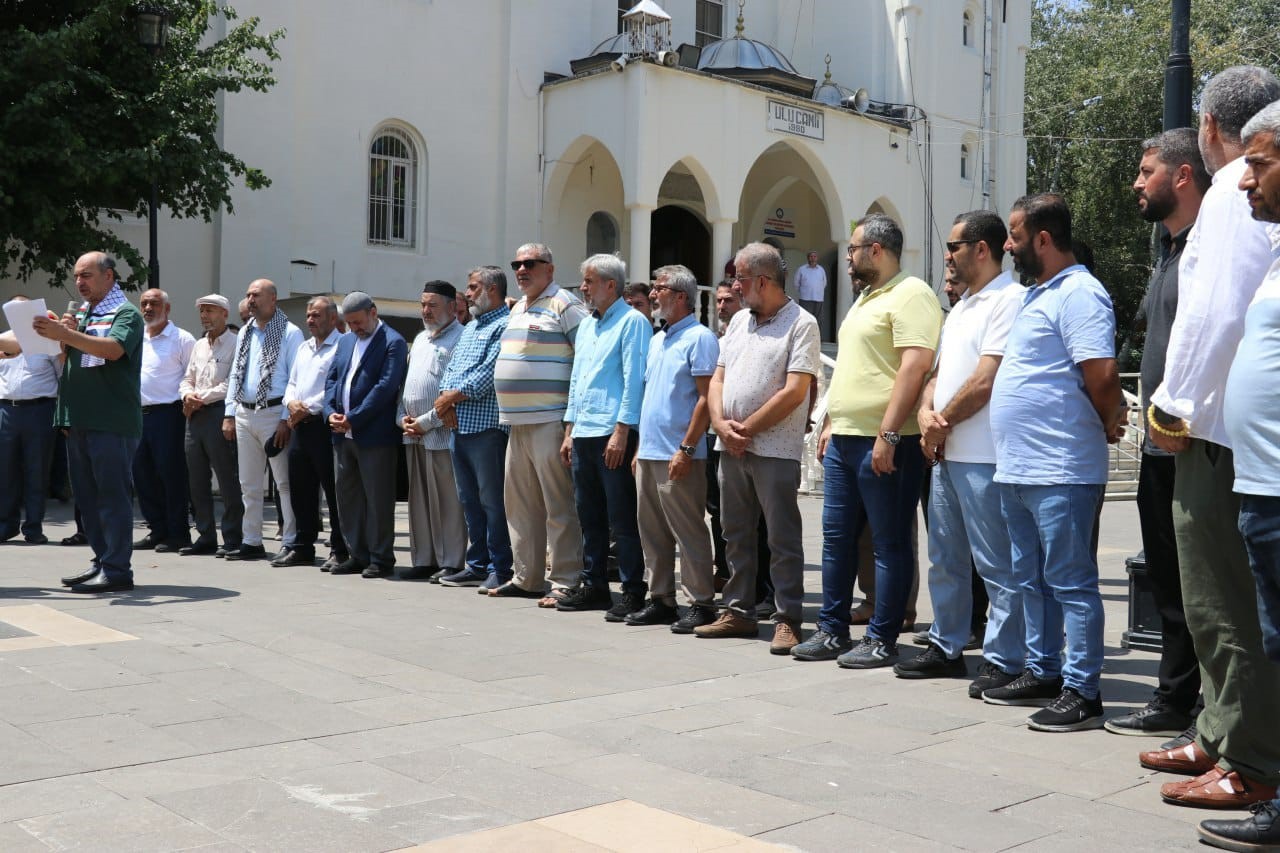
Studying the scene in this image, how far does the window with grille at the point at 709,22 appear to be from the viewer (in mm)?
28000

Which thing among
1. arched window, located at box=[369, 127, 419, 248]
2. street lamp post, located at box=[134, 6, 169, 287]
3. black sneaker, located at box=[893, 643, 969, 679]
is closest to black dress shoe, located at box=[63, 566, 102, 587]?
black sneaker, located at box=[893, 643, 969, 679]

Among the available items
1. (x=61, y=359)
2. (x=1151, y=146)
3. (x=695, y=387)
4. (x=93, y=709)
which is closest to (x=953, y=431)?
(x=1151, y=146)

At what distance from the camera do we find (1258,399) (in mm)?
3650

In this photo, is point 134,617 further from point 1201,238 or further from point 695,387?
point 1201,238

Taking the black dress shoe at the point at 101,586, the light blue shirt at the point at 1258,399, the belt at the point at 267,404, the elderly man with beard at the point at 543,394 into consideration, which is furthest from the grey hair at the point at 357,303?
the light blue shirt at the point at 1258,399

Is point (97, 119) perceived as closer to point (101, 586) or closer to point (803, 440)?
point (101, 586)

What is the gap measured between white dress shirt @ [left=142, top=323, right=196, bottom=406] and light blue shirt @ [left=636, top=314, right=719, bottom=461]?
5034 mm

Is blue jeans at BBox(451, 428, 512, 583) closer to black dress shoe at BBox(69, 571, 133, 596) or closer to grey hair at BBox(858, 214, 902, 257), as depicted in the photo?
black dress shoe at BBox(69, 571, 133, 596)

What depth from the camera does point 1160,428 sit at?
441 centimetres

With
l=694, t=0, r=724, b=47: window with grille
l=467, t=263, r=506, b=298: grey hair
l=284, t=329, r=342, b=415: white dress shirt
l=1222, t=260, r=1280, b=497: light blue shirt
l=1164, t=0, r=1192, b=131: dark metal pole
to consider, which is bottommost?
l=1222, t=260, r=1280, b=497: light blue shirt

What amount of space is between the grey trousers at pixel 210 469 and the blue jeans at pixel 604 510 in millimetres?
3788

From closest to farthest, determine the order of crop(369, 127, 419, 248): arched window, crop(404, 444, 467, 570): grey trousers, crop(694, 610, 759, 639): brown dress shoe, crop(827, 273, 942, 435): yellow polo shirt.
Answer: crop(827, 273, 942, 435): yellow polo shirt → crop(694, 610, 759, 639): brown dress shoe → crop(404, 444, 467, 570): grey trousers → crop(369, 127, 419, 248): arched window

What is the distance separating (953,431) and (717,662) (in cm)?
170

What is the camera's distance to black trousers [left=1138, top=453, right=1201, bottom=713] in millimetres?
5215
